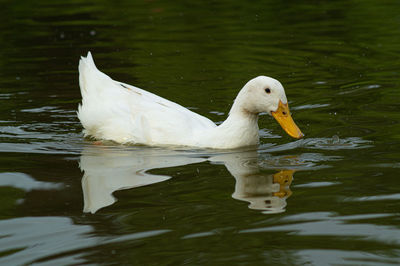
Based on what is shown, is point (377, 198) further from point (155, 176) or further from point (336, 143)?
point (336, 143)

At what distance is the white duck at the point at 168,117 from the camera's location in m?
7.48

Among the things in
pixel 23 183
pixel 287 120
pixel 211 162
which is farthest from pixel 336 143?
pixel 23 183

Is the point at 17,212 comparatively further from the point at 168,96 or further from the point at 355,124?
the point at 168,96

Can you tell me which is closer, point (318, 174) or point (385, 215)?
point (385, 215)

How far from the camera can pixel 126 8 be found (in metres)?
18.8

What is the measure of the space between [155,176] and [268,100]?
1.58m

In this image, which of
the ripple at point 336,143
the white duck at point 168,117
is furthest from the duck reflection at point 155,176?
the ripple at point 336,143

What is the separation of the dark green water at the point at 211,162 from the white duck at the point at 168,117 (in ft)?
0.64

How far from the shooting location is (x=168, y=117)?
26.0 ft

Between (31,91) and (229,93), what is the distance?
9.34 ft

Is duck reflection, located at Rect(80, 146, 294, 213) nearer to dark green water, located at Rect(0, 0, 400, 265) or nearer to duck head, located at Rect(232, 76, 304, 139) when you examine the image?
dark green water, located at Rect(0, 0, 400, 265)

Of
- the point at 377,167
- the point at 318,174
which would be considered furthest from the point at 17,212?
the point at 377,167

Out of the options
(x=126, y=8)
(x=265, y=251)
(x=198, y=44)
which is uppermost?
(x=126, y=8)

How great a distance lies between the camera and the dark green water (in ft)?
15.6
